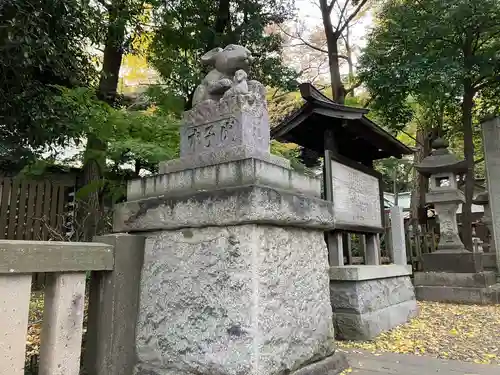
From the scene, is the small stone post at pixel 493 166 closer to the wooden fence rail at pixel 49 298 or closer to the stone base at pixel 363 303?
the stone base at pixel 363 303

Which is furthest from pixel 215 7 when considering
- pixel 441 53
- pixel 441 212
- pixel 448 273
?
pixel 448 273

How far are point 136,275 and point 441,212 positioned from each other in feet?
25.9

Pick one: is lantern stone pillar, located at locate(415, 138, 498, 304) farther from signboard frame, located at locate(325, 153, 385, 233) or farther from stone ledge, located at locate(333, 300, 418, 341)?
stone ledge, located at locate(333, 300, 418, 341)

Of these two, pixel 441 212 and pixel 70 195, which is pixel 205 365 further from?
pixel 441 212

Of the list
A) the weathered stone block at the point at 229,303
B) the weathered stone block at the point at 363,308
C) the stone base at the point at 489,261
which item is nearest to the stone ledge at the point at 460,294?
the stone base at the point at 489,261

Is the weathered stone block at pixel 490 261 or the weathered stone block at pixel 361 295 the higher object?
the weathered stone block at pixel 490 261

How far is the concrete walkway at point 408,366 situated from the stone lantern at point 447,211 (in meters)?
5.58

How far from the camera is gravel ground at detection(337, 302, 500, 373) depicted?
381 centimetres

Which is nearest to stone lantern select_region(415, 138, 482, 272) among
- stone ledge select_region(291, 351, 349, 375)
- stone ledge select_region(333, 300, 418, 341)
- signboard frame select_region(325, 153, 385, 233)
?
signboard frame select_region(325, 153, 385, 233)

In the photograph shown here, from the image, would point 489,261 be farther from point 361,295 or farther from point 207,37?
point 207,37

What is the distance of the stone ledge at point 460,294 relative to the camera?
7.67 m

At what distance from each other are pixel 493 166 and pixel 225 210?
958 cm

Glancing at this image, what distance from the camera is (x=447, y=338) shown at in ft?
14.9

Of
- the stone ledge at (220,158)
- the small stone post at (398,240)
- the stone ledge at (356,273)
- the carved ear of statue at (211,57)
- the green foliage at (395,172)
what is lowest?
the stone ledge at (356,273)
